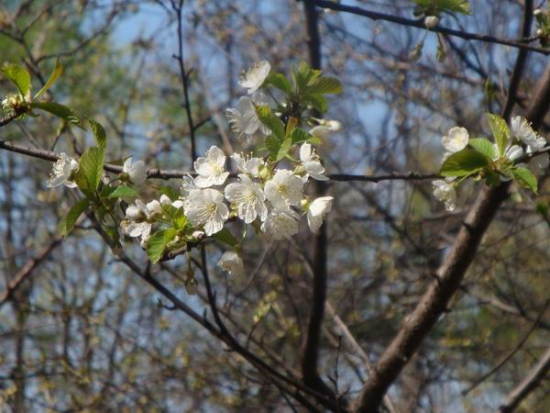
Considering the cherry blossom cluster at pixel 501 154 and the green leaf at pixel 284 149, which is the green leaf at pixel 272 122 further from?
the cherry blossom cluster at pixel 501 154

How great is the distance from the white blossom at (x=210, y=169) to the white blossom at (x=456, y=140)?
0.49m

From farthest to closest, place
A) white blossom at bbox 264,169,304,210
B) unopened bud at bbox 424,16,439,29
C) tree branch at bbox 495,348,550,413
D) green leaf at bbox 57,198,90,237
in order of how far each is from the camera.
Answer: tree branch at bbox 495,348,550,413
unopened bud at bbox 424,16,439,29
green leaf at bbox 57,198,90,237
white blossom at bbox 264,169,304,210

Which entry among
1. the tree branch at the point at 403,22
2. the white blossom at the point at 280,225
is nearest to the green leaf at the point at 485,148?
the tree branch at the point at 403,22

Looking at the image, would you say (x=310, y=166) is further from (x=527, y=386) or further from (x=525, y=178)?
(x=527, y=386)

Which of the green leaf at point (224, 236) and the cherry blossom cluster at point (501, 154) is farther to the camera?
the green leaf at point (224, 236)

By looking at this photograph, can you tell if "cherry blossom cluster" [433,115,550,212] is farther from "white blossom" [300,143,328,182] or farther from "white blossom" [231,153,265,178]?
"white blossom" [231,153,265,178]

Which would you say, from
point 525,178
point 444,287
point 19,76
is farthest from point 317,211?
point 444,287

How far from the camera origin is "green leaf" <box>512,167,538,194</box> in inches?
53.2

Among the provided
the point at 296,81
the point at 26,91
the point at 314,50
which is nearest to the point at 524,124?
the point at 296,81

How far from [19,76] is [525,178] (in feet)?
3.30

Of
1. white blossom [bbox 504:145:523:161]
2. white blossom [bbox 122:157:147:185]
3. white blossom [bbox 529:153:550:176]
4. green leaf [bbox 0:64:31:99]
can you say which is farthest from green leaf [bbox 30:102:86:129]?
white blossom [bbox 529:153:550:176]

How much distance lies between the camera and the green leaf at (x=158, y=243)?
135 centimetres

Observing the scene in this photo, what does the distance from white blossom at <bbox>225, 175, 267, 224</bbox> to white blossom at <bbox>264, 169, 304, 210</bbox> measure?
0.02m

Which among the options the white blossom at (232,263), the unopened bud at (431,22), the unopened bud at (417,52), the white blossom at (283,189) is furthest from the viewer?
the unopened bud at (417,52)
